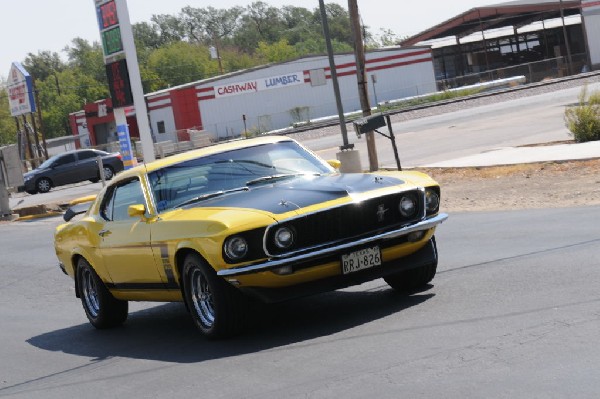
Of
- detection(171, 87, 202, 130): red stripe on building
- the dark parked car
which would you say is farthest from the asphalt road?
detection(171, 87, 202, 130): red stripe on building

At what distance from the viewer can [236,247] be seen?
7.86 m

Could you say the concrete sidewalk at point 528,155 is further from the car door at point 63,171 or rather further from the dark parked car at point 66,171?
the car door at point 63,171

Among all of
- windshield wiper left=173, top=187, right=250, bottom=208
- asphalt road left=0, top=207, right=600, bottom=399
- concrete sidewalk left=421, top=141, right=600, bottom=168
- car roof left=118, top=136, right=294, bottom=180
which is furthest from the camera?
concrete sidewalk left=421, top=141, right=600, bottom=168

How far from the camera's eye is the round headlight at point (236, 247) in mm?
7835

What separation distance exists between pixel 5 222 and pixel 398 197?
23.5 meters

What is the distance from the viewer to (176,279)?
8.62 m

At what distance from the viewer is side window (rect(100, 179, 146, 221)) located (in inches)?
375

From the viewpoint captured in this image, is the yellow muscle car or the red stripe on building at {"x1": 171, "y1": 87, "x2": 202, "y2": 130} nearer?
the yellow muscle car

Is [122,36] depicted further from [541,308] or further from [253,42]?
[253,42]

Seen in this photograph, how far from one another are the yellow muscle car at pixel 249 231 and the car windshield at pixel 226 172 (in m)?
0.01

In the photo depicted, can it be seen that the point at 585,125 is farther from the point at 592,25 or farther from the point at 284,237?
the point at 592,25

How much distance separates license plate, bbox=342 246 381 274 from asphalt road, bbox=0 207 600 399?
0.41m

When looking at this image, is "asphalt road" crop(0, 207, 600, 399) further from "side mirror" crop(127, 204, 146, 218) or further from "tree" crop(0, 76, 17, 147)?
"tree" crop(0, 76, 17, 147)

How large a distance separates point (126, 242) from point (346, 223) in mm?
2166
